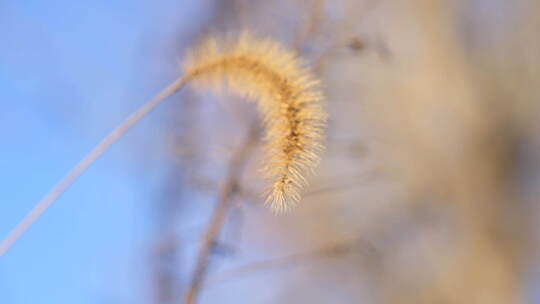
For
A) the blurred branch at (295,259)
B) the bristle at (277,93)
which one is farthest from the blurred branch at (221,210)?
the bristle at (277,93)

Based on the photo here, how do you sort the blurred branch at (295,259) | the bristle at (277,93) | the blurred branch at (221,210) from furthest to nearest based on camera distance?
the blurred branch at (295,259)
the blurred branch at (221,210)
the bristle at (277,93)

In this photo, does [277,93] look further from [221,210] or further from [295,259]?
[295,259]

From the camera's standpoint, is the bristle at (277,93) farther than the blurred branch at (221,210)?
No

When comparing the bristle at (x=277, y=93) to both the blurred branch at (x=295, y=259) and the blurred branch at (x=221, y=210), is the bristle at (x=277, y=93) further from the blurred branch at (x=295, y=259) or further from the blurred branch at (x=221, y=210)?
the blurred branch at (x=295, y=259)

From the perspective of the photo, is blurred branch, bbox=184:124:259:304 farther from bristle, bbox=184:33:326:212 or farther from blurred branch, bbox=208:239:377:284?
bristle, bbox=184:33:326:212

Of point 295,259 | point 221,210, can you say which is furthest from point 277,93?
point 295,259

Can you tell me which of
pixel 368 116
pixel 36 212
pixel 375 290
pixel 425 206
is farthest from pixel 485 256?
pixel 36 212

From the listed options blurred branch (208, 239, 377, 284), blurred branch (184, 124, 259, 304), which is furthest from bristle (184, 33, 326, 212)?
blurred branch (208, 239, 377, 284)
